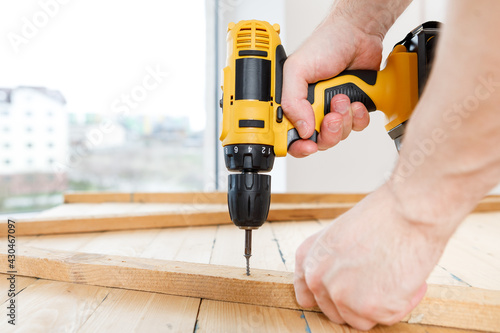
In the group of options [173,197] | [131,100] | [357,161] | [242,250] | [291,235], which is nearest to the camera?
[242,250]

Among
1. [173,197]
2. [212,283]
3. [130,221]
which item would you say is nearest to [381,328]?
[212,283]

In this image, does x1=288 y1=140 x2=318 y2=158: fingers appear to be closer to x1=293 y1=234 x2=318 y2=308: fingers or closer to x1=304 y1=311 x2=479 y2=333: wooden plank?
x1=293 y1=234 x2=318 y2=308: fingers

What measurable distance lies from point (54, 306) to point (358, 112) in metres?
0.78

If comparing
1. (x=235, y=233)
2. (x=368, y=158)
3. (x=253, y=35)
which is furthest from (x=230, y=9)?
(x=253, y=35)

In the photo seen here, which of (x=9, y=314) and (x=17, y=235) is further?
(x=17, y=235)

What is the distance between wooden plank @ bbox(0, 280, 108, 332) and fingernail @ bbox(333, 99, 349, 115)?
0.64m

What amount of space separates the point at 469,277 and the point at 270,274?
48 centimetres

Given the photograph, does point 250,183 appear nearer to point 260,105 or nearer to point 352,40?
point 260,105

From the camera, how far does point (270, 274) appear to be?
0.77 m

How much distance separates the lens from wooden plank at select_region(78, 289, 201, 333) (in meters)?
0.61

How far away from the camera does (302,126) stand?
34.1 inches

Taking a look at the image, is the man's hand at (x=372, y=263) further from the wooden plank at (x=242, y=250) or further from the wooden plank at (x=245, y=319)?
the wooden plank at (x=242, y=250)

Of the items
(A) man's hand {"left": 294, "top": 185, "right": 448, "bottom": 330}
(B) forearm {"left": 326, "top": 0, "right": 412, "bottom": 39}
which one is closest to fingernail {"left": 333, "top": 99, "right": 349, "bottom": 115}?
(B) forearm {"left": 326, "top": 0, "right": 412, "bottom": 39}

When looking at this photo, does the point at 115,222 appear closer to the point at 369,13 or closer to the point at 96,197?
the point at 96,197
